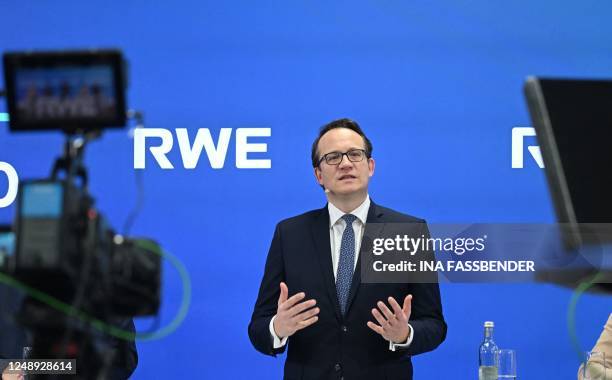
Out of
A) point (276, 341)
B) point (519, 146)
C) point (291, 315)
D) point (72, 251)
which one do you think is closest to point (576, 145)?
point (72, 251)

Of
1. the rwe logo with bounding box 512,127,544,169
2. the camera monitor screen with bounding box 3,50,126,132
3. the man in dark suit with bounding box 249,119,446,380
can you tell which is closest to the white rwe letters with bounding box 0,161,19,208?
the man in dark suit with bounding box 249,119,446,380

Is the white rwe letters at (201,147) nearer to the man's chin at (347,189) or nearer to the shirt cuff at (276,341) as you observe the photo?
the man's chin at (347,189)

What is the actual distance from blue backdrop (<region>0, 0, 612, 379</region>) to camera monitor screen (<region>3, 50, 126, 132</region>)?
2088mm

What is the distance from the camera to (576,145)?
61.3 inches

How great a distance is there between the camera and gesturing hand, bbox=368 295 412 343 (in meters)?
2.72

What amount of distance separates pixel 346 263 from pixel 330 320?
0.67 ft

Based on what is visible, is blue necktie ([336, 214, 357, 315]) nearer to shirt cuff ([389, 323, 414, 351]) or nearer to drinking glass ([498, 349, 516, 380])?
shirt cuff ([389, 323, 414, 351])

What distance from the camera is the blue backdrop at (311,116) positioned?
12.5 feet

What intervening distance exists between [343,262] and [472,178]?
0.98 meters

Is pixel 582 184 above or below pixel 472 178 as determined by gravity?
below

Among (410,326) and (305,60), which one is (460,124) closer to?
(305,60)

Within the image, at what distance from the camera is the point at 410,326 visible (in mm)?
2795

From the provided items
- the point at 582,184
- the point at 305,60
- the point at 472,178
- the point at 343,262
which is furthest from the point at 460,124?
the point at 582,184

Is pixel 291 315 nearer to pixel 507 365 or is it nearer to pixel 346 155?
pixel 346 155
